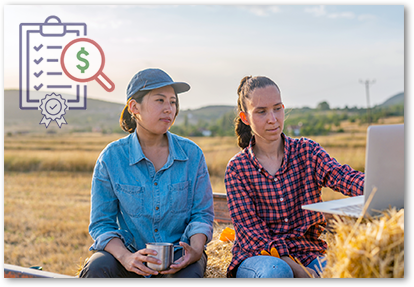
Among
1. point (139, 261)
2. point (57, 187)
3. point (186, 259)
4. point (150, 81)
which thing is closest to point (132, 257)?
point (139, 261)

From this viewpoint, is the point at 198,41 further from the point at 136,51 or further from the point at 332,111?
the point at 332,111

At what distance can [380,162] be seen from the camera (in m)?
1.80

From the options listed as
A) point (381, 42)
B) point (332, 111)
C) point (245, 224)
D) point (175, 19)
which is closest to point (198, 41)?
point (175, 19)

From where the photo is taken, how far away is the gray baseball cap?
2.36 meters

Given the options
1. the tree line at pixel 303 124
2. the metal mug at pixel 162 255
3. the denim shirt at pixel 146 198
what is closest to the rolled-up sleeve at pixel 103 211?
the denim shirt at pixel 146 198

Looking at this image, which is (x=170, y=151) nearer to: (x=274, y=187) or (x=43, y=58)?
(x=274, y=187)

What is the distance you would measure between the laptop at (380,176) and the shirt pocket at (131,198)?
0.98 m

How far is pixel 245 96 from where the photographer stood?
249cm

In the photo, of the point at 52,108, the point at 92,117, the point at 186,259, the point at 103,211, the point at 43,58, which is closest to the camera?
the point at 186,259

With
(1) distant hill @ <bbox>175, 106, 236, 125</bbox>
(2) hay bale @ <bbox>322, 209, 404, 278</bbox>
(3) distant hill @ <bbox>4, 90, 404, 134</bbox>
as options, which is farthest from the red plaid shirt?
(1) distant hill @ <bbox>175, 106, 236, 125</bbox>

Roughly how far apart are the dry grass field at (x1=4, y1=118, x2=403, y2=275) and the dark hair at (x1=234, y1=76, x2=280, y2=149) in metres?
3.98

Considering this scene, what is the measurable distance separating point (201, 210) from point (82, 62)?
1656 millimetres

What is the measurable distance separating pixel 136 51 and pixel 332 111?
10.6 meters

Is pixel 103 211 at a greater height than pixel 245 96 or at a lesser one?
lesser
